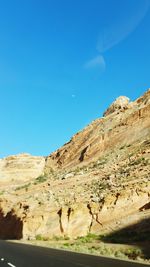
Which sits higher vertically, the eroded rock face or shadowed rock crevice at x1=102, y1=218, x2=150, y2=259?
the eroded rock face

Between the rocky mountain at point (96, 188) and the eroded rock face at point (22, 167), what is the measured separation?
7896mm

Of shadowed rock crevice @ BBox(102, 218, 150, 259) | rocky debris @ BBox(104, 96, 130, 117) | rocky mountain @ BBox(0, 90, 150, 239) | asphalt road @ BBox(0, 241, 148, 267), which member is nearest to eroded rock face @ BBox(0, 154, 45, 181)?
rocky mountain @ BBox(0, 90, 150, 239)

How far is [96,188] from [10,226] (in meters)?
14.7

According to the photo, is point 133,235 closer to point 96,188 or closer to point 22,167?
point 96,188

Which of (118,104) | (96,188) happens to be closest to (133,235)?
(96,188)

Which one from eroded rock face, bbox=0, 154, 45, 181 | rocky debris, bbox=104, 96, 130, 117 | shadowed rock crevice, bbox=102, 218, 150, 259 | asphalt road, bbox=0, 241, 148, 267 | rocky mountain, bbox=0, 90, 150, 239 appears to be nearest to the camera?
asphalt road, bbox=0, 241, 148, 267

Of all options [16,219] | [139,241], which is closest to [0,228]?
[16,219]

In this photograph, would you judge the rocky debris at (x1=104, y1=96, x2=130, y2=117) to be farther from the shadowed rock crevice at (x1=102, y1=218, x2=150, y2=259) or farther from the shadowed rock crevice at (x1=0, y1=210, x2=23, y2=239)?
the shadowed rock crevice at (x1=102, y1=218, x2=150, y2=259)

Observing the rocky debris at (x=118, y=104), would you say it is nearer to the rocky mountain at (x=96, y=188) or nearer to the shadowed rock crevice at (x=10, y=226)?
the rocky mountain at (x=96, y=188)

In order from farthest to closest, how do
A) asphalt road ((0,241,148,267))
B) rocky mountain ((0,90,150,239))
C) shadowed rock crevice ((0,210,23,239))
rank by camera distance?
1. shadowed rock crevice ((0,210,23,239))
2. rocky mountain ((0,90,150,239))
3. asphalt road ((0,241,148,267))

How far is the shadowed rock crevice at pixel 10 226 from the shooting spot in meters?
54.5

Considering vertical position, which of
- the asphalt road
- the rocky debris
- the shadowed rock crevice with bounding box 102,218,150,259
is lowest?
the asphalt road

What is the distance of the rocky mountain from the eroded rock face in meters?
7.90

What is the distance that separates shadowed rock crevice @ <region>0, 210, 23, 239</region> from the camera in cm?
5445
